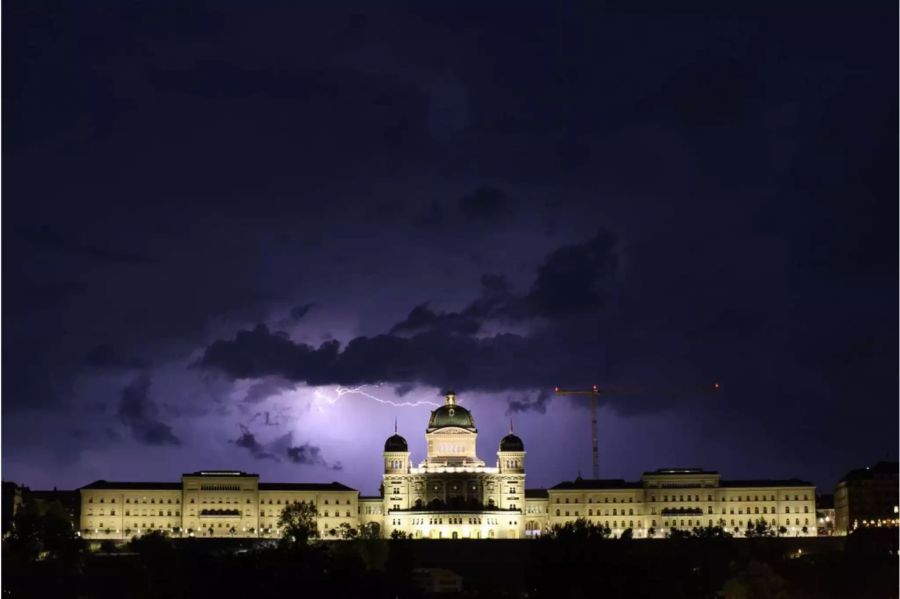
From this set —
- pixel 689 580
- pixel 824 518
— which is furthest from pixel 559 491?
pixel 689 580

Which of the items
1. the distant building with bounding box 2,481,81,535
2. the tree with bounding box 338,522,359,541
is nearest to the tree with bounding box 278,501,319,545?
the tree with bounding box 338,522,359,541

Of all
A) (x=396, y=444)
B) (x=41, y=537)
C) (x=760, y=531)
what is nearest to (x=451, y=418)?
(x=396, y=444)

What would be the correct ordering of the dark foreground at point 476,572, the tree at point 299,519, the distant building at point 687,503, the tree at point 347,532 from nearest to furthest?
the dark foreground at point 476,572, the tree at point 299,519, the tree at point 347,532, the distant building at point 687,503

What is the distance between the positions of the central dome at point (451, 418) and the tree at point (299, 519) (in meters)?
16.5

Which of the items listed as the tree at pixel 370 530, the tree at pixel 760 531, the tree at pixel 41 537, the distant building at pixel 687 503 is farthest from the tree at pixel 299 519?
the tree at pixel 760 531

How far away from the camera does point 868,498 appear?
6649 inches

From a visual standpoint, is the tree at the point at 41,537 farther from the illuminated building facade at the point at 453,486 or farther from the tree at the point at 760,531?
the tree at the point at 760,531

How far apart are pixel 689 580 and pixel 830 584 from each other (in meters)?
9.03

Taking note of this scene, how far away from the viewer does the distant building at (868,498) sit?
167500 millimetres

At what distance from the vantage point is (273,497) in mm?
165000

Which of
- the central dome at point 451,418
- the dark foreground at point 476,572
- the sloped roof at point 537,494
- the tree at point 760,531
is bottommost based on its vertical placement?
the dark foreground at point 476,572

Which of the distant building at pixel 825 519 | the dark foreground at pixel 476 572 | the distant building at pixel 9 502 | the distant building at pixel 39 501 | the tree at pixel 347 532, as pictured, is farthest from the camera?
the distant building at pixel 825 519

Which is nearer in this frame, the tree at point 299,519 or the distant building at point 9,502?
the distant building at point 9,502

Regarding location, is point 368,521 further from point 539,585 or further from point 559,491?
point 539,585
